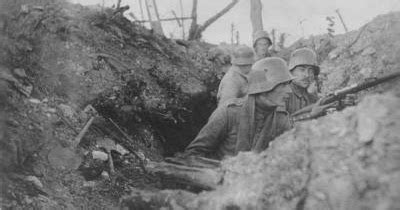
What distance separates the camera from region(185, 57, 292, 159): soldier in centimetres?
525

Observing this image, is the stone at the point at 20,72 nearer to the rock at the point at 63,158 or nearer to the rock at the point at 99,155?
the rock at the point at 63,158

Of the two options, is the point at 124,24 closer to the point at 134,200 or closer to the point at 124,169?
the point at 124,169

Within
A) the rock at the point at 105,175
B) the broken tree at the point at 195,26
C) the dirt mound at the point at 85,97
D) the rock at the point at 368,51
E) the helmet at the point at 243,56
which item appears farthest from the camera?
the broken tree at the point at 195,26

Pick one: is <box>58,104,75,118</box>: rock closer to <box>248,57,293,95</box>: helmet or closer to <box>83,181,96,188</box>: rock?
<box>83,181,96,188</box>: rock

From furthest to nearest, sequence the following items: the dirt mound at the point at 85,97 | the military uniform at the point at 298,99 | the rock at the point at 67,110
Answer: the military uniform at the point at 298,99, the rock at the point at 67,110, the dirt mound at the point at 85,97

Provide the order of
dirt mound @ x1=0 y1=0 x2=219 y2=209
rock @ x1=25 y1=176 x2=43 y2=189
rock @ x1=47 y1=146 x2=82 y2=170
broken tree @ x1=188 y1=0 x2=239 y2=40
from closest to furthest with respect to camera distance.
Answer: rock @ x1=25 y1=176 x2=43 y2=189
dirt mound @ x1=0 y1=0 x2=219 y2=209
rock @ x1=47 y1=146 x2=82 y2=170
broken tree @ x1=188 y1=0 x2=239 y2=40

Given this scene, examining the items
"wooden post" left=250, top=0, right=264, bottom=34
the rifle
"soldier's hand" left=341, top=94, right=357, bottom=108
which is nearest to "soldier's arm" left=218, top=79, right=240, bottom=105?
the rifle

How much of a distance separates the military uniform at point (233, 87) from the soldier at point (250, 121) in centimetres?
163

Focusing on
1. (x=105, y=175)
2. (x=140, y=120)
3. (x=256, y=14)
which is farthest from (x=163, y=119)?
(x=256, y=14)

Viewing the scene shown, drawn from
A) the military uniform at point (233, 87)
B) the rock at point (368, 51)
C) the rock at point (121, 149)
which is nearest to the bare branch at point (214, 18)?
the rock at point (368, 51)

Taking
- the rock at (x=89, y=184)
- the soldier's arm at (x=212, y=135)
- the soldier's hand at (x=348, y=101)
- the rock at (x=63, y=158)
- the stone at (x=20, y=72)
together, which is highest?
the stone at (x=20, y=72)

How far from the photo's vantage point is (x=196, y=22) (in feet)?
39.7

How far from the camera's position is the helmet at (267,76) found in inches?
207

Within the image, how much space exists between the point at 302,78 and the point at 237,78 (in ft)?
3.04
